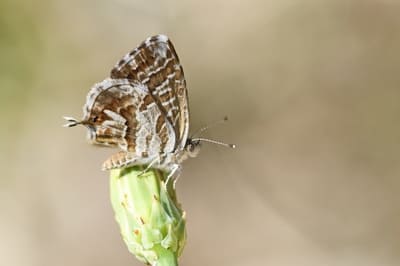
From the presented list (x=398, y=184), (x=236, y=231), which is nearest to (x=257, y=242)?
(x=236, y=231)

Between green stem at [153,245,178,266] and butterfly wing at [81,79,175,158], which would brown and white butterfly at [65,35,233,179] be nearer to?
butterfly wing at [81,79,175,158]

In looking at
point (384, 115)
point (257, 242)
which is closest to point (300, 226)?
point (257, 242)

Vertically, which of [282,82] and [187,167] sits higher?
[282,82]

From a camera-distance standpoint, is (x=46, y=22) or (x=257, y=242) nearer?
(x=257, y=242)

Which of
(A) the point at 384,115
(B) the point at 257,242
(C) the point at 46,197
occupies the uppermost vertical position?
(A) the point at 384,115

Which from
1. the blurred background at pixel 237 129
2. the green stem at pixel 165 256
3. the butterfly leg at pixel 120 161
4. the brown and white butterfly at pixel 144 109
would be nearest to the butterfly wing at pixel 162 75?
the brown and white butterfly at pixel 144 109

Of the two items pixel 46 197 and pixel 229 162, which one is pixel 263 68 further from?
pixel 46 197

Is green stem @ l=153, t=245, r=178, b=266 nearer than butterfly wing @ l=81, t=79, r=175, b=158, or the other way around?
green stem @ l=153, t=245, r=178, b=266

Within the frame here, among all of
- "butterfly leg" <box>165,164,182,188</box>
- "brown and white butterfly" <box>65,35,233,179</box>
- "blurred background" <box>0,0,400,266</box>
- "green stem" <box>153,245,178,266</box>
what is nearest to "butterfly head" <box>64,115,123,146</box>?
"brown and white butterfly" <box>65,35,233,179</box>
